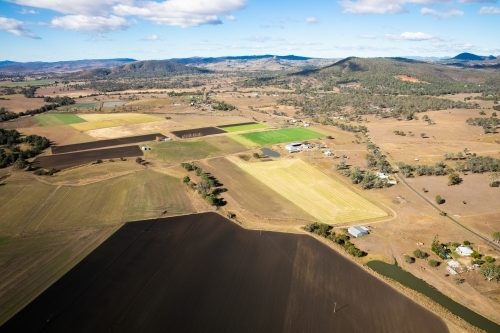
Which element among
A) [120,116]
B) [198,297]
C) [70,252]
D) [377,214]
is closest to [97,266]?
[70,252]

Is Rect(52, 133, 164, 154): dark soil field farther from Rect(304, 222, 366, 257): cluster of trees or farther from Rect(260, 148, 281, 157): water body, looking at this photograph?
Rect(304, 222, 366, 257): cluster of trees

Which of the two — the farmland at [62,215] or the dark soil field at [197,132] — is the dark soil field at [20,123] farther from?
the farmland at [62,215]

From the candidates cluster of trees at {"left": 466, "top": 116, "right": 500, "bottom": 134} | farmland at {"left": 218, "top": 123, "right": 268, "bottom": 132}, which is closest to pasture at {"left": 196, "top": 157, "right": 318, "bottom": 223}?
farmland at {"left": 218, "top": 123, "right": 268, "bottom": 132}

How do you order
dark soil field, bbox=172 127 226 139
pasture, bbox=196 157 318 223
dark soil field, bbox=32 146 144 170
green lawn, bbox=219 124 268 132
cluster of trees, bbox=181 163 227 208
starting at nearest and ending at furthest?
pasture, bbox=196 157 318 223, cluster of trees, bbox=181 163 227 208, dark soil field, bbox=32 146 144 170, dark soil field, bbox=172 127 226 139, green lawn, bbox=219 124 268 132

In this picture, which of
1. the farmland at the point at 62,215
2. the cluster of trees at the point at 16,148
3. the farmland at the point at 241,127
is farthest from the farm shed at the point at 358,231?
the farmland at the point at 241,127

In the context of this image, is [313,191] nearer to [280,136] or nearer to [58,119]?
[280,136]

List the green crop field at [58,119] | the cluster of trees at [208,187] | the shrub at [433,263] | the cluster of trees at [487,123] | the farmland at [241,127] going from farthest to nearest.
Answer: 1. the green crop field at [58,119]
2. the farmland at [241,127]
3. the cluster of trees at [487,123]
4. the cluster of trees at [208,187]
5. the shrub at [433,263]
